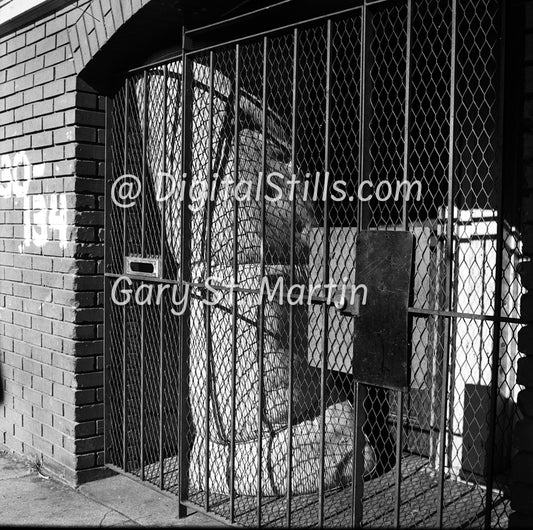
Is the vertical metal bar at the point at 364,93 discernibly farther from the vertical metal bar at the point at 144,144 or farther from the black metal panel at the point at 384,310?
the vertical metal bar at the point at 144,144

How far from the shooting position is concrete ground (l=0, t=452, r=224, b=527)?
3.99 meters

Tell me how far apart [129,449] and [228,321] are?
121 centimetres

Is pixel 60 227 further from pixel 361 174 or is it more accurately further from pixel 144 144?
pixel 361 174

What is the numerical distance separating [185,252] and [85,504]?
1.65m

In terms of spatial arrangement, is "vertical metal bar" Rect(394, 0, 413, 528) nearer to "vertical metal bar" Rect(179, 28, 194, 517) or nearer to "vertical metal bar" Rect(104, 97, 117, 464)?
"vertical metal bar" Rect(179, 28, 194, 517)

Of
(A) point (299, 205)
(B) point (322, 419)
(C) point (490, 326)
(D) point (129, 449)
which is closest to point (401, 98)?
(A) point (299, 205)

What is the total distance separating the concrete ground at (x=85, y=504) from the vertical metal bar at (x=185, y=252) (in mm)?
197

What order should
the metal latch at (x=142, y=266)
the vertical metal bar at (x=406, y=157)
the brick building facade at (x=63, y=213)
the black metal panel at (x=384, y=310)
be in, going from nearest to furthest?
the vertical metal bar at (x=406, y=157) → the black metal panel at (x=384, y=310) → the metal latch at (x=142, y=266) → the brick building facade at (x=63, y=213)

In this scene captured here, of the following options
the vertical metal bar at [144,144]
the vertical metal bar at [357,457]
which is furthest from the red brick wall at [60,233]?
the vertical metal bar at [357,457]

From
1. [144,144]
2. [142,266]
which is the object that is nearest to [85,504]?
[142,266]

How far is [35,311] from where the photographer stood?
16.1 ft

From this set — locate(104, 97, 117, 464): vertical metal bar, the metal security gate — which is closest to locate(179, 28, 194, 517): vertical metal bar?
the metal security gate

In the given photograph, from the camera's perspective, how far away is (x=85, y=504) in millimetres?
4270

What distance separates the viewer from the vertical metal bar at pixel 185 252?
13.1ft
